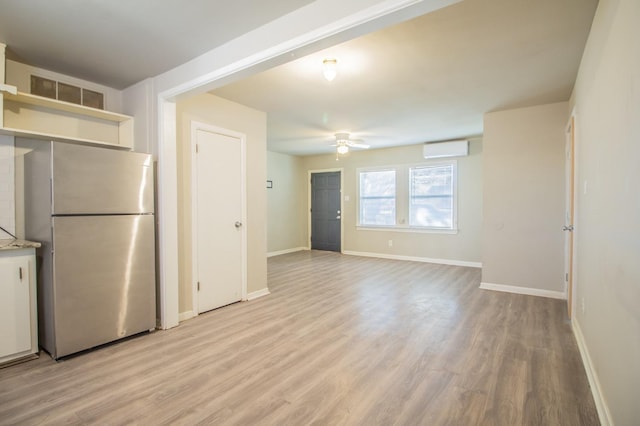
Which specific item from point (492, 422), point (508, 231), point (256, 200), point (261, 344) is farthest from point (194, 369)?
point (508, 231)

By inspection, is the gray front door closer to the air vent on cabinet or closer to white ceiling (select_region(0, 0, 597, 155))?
white ceiling (select_region(0, 0, 597, 155))

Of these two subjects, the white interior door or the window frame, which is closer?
the white interior door

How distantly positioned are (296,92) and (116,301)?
2.72 meters

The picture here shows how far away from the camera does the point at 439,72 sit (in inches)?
120

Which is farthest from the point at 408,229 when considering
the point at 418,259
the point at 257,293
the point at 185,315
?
the point at 185,315

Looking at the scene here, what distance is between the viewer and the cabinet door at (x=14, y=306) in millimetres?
2324

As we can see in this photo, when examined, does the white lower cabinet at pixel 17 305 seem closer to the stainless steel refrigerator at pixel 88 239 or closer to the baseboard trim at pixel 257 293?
the stainless steel refrigerator at pixel 88 239

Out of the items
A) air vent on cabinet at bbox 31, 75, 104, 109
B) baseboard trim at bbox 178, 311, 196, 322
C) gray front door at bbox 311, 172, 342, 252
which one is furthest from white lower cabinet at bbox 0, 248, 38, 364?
gray front door at bbox 311, 172, 342, 252

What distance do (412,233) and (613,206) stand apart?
5182 millimetres

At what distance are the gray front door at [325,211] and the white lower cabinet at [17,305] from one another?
6.05 metres

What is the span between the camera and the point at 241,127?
13.0 ft

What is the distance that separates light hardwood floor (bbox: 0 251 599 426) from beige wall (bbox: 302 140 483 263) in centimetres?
250

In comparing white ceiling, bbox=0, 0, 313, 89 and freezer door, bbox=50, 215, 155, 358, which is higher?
white ceiling, bbox=0, 0, 313, 89

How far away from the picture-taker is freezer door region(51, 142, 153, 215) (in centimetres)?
243
